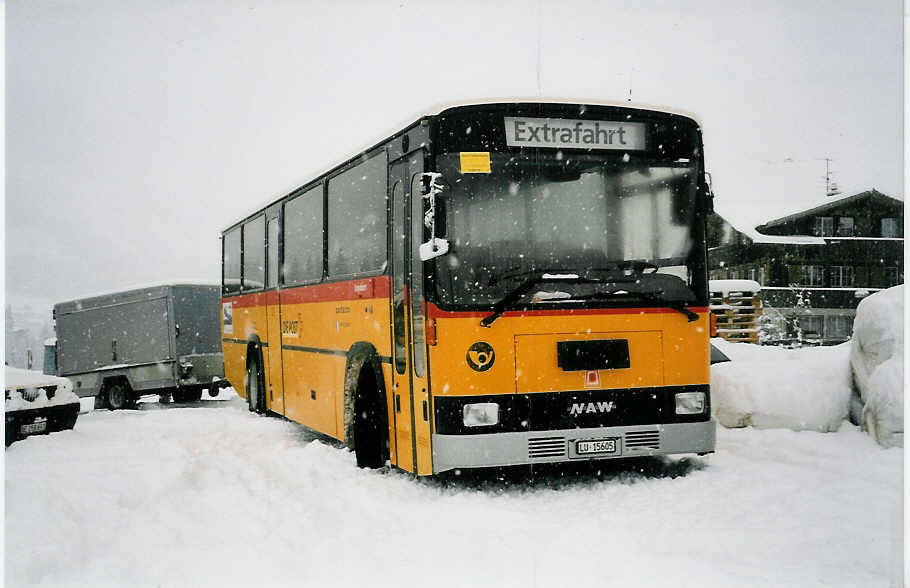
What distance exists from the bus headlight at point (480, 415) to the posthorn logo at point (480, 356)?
0.30 m

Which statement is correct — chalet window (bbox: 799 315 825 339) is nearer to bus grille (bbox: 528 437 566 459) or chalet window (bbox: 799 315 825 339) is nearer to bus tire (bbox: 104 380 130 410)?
bus tire (bbox: 104 380 130 410)

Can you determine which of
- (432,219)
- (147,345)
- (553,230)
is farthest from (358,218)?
(147,345)

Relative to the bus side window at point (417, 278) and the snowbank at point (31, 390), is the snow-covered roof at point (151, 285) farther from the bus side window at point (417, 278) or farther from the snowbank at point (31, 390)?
the bus side window at point (417, 278)

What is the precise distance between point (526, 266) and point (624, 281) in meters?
0.85

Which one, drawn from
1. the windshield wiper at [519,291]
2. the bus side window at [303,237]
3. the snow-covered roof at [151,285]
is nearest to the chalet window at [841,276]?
the snow-covered roof at [151,285]

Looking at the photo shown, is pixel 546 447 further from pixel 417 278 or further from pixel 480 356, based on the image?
pixel 417 278

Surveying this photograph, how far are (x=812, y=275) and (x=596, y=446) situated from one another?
29362mm

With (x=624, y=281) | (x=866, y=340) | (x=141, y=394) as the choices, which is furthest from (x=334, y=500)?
(x=141, y=394)

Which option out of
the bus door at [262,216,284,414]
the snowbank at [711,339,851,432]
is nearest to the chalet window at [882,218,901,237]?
the snowbank at [711,339,851,432]

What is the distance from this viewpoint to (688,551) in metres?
6.07

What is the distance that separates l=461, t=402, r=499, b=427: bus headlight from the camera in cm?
765

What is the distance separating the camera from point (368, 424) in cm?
947

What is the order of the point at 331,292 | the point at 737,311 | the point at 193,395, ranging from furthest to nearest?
the point at 737,311 < the point at 193,395 < the point at 331,292

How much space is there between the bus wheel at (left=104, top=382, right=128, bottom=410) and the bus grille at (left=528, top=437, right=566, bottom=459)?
15.7m
